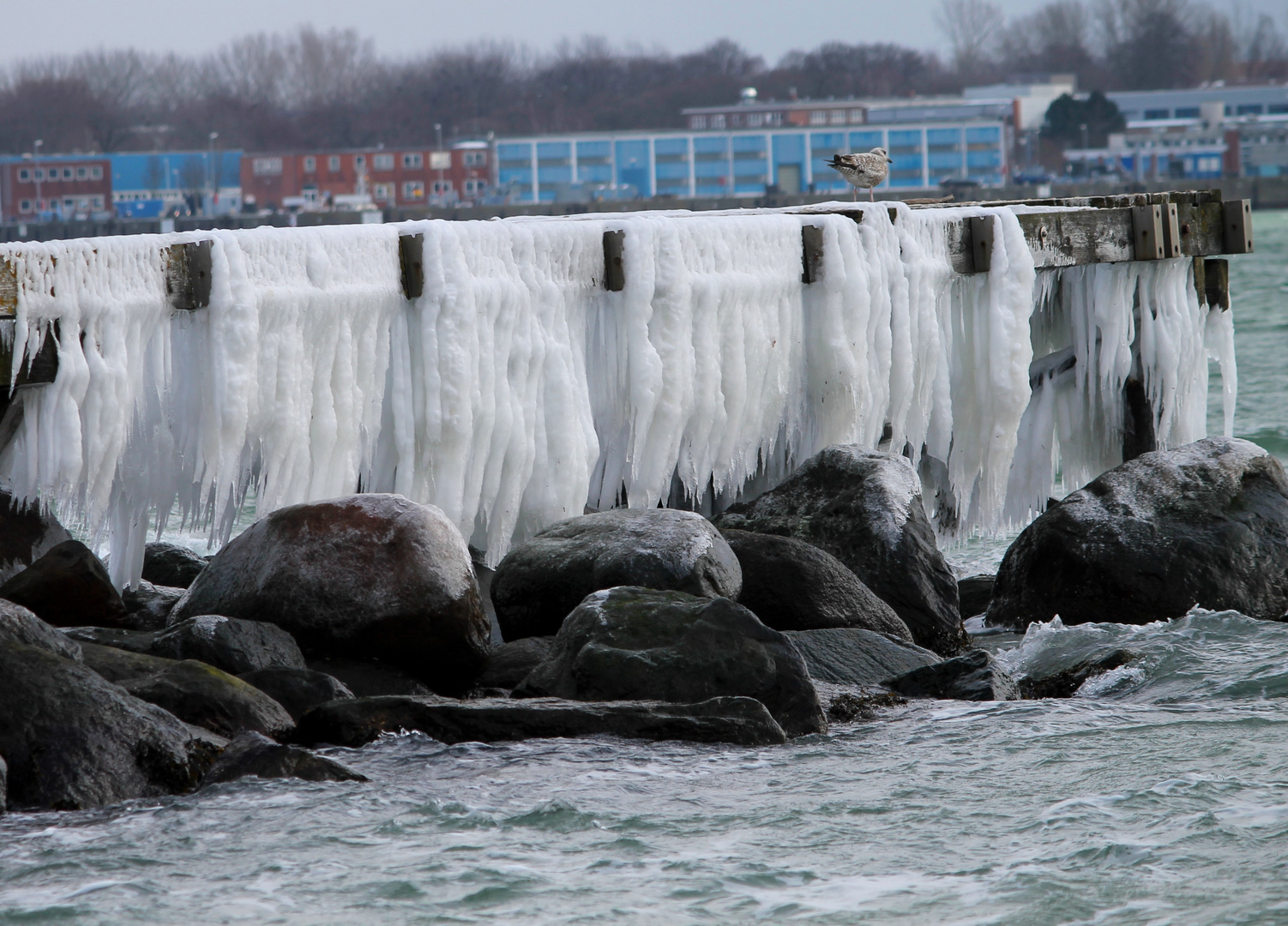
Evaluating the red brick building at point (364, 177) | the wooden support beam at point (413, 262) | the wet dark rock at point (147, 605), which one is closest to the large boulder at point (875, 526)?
the wooden support beam at point (413, 262)

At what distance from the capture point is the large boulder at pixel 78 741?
5941 millimetres

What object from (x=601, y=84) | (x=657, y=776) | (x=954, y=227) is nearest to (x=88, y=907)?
(x=657, y=776)

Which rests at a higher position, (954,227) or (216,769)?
(954,227)

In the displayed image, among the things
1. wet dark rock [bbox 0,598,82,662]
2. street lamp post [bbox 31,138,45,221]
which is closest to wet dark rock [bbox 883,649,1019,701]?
wet dark rock [bbox 0,598,82,662]

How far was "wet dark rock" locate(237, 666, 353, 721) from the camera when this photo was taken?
687 centimetres

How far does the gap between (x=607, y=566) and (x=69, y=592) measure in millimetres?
2560

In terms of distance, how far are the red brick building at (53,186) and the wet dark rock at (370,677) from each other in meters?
92.7

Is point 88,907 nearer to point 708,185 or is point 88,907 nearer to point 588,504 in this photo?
point 588,504

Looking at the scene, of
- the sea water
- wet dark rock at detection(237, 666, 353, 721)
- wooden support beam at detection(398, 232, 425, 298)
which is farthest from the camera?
wooden support beam at detection(398, 232, 425, 298)

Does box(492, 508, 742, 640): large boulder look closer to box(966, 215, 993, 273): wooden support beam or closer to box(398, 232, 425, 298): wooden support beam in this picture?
box(398, 232, 425, 298): wooden support beam

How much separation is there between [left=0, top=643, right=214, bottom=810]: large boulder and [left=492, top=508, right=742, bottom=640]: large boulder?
2258 mm

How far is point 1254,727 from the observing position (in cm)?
723

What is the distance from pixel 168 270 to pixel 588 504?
296 cm

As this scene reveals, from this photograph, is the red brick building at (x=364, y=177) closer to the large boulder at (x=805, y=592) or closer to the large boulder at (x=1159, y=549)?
the large boulder at (x=1159, y=549)
